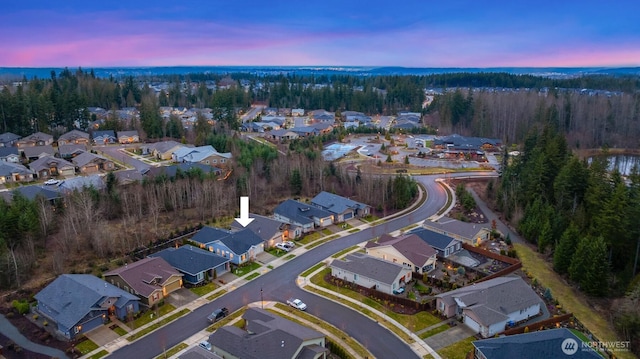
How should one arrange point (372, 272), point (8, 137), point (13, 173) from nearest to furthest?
point (372, 272)
point (13, 173)
point (8, 137)

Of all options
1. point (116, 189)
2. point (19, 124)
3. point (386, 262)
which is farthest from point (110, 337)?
point (19, 124)

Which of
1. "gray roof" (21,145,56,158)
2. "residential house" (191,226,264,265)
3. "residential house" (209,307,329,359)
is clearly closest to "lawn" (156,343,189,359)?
"residential house" (209,307,329,359)

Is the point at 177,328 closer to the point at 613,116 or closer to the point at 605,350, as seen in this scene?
the point at 605,350

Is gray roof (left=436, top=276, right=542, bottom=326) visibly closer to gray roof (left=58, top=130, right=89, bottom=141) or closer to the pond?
the pond

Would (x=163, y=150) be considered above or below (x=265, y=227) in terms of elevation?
above

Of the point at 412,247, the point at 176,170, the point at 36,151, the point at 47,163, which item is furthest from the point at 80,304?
the point at 36,151

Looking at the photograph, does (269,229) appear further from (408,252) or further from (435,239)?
(435,239)

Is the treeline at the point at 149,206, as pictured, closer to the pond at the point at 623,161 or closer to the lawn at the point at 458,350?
the lawn at the point at 458,350
